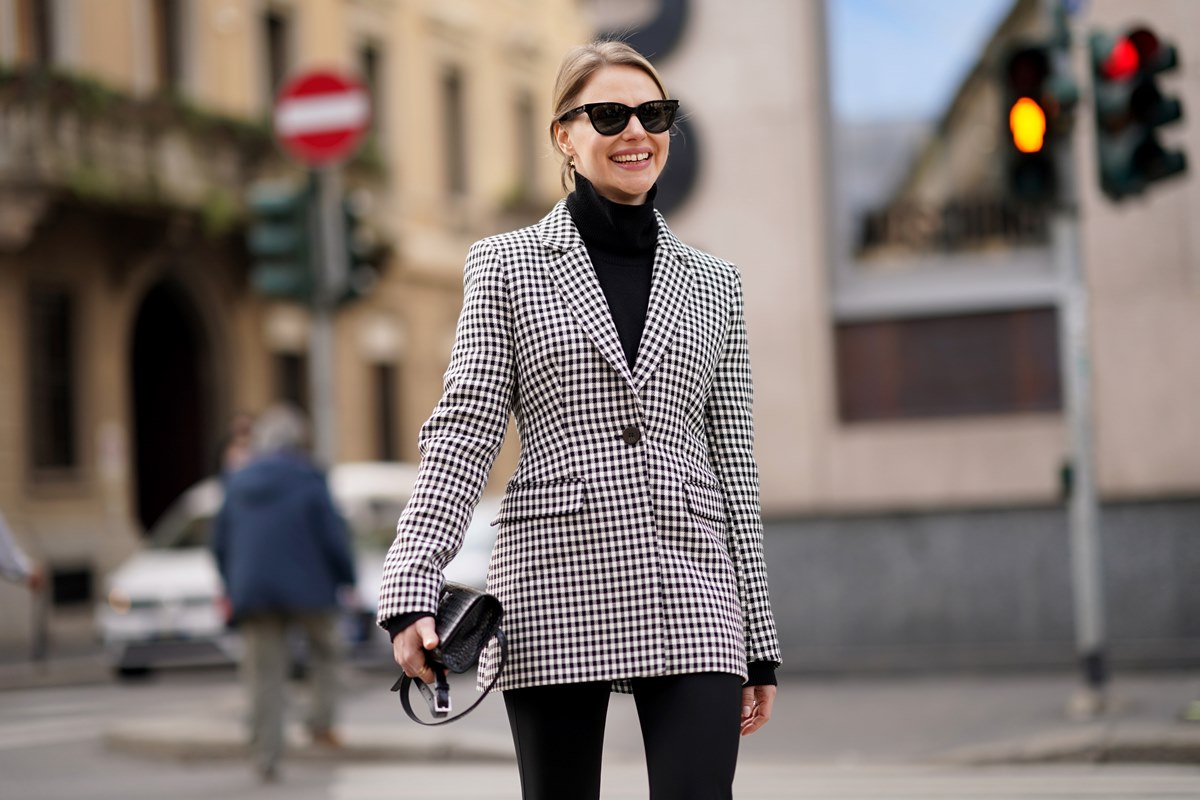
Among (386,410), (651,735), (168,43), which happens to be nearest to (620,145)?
(651,735)

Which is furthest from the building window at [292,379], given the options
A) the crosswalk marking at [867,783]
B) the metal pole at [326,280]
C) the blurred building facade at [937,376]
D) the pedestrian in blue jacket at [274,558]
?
the crosswalk marking at [867,783]

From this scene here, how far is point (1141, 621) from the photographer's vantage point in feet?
41.7

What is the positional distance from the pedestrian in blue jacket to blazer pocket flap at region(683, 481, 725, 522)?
21.9 feet

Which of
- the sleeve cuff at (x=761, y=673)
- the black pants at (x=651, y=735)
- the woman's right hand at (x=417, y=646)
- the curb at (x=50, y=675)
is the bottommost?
the curb at (x=50, y=675)

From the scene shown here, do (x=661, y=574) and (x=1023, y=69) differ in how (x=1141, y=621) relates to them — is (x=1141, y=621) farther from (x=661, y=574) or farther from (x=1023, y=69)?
(x=661, y=574)

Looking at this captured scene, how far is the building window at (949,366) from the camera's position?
44.7 ft

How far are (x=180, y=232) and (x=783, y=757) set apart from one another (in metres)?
19.0

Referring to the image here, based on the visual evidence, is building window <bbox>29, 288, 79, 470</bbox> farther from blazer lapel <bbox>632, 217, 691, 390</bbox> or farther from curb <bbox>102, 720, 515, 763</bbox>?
blazer lapel <bbox>632, 217, 691, 390</bbox>

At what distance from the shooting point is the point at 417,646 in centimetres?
331

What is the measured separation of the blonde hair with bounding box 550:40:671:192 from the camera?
3701 millimetres

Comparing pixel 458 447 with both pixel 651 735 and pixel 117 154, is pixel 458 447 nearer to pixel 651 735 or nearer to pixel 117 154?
pixel 651 735

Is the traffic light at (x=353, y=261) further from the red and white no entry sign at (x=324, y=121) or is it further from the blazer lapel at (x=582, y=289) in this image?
the blazer lapel at (x=582, y=289)

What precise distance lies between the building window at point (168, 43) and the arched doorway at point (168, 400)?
301 cm

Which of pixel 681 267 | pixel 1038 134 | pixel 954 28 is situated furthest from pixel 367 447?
pixel 681 267
